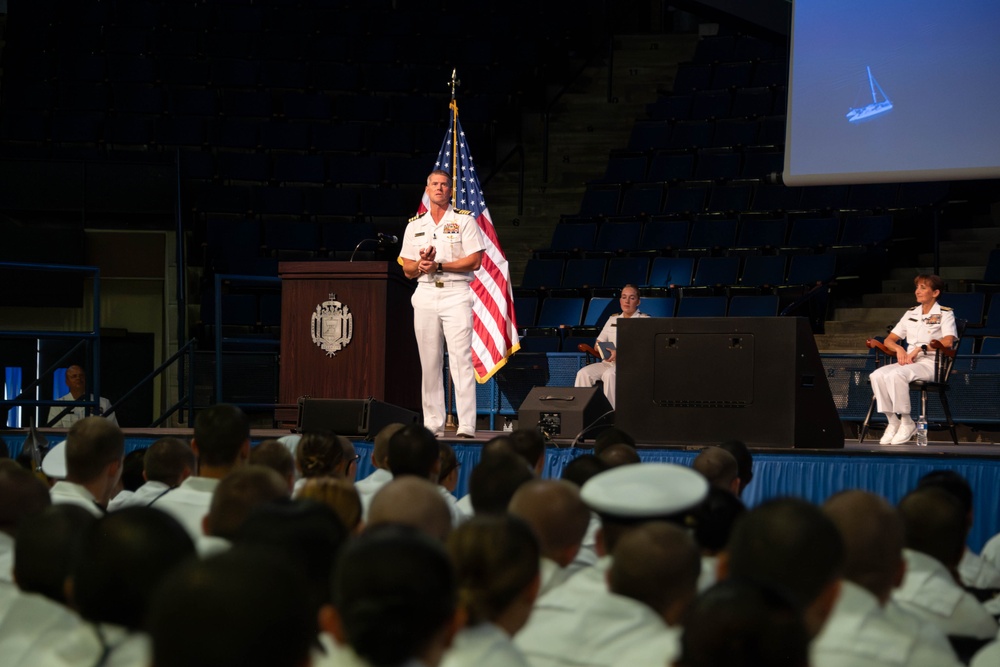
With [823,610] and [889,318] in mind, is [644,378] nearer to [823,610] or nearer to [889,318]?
Answer: [823,610]

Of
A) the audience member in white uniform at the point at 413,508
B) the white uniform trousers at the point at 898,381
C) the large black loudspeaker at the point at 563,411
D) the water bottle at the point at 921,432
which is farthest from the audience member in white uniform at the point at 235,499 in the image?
the white uniform trousers at the point at 898,381

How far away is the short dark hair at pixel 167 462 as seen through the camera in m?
4.26

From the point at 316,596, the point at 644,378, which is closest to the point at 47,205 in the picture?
the point at 644,378

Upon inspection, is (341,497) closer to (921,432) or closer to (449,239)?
(449,239)

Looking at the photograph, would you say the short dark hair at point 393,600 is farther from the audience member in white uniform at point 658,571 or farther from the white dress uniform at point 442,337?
the white dress uniform at point 442,337

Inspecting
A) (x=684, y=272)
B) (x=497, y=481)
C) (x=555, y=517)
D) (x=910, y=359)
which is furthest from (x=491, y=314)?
(x=555, y=517)

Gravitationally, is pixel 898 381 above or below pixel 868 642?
below

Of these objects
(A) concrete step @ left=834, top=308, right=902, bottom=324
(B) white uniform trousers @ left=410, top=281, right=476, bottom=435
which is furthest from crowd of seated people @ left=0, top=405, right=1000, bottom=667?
(A) concrete step @ left=834, top=308, right=902, bottom=324

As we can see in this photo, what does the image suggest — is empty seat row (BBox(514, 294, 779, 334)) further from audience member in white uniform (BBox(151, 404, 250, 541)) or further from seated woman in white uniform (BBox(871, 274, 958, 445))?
audience member in white uniform (BBox(151, 404, 250, 541))

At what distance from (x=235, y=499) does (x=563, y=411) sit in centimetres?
412

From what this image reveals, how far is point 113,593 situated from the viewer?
2.13 m

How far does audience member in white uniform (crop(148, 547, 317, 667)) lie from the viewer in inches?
57.9

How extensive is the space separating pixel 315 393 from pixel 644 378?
194cm

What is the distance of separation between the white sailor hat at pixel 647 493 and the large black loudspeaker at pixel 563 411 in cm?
401
